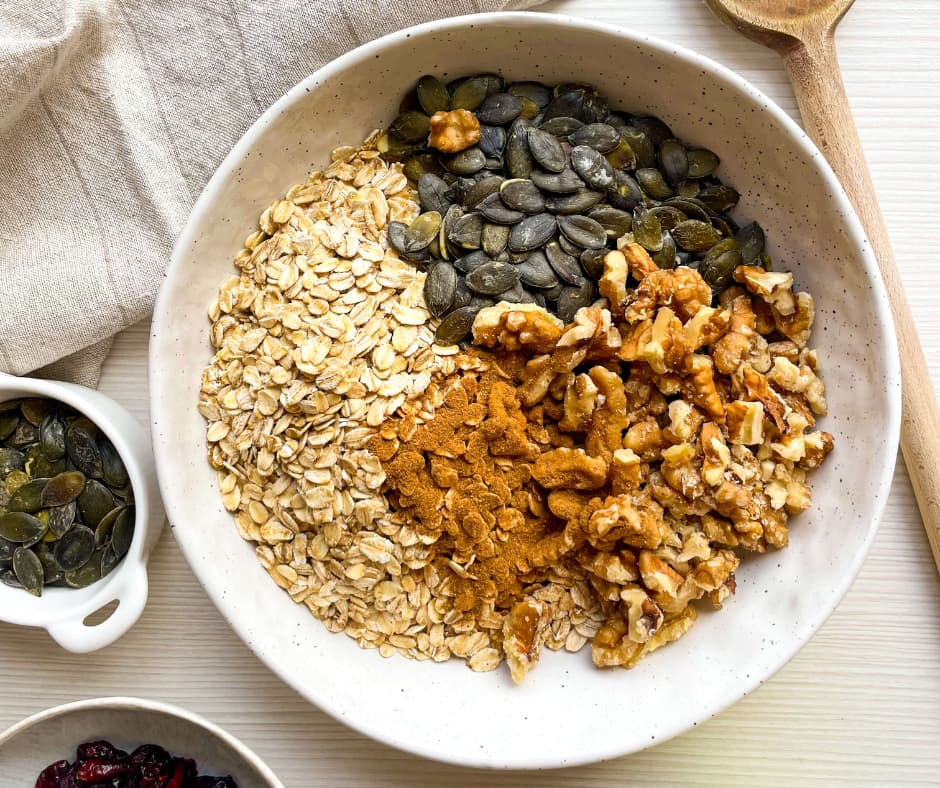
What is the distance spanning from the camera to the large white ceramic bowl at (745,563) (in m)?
0.95

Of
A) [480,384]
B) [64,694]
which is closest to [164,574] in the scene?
[64,694]

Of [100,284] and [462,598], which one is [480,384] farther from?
[100,284]

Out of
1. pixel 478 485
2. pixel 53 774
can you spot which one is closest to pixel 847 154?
pixel 478 485

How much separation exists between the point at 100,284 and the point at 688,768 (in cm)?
107

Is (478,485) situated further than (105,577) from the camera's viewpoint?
No

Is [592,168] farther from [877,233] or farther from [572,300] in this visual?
[877,233]

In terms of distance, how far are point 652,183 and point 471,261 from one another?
0.86 ft

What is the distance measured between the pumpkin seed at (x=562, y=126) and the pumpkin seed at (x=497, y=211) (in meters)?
0.11

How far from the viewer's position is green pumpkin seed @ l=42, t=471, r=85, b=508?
105 centimetres

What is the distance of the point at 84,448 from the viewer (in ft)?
3.46

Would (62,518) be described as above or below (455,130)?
below

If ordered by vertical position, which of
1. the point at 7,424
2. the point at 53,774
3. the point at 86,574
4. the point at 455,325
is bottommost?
the point at 53,774

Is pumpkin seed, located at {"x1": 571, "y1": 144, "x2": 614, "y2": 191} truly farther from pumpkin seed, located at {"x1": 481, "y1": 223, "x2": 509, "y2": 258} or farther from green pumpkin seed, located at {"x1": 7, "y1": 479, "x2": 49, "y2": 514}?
green pumpkin seed, located at {"x1": 7, "y1": 479, "x2": 49, "y2": 514}

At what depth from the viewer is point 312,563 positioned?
→ 1019 millimetres
